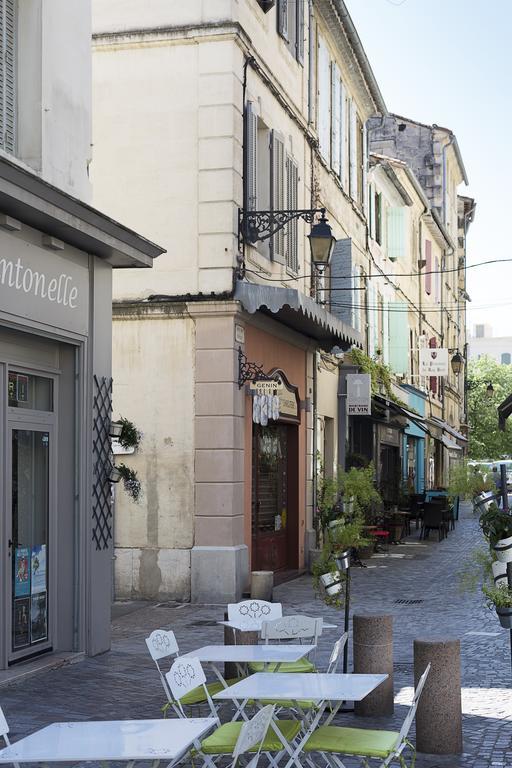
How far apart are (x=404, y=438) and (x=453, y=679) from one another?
86.7 ft

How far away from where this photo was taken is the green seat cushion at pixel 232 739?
19.1 feet

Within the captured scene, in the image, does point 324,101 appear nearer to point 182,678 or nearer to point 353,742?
point 182,678

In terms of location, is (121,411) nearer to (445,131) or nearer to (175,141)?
(175,141)

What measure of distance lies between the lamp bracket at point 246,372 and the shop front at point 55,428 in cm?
377

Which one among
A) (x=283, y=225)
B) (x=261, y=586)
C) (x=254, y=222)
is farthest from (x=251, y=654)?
(x=254, y=222)

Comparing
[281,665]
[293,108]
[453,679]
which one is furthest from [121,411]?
[453,679]

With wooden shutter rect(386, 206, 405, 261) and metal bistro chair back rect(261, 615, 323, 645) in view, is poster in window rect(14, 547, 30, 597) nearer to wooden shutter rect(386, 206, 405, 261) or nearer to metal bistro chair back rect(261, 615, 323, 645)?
metal bistro chair back rect(261, 615, 323, 645)

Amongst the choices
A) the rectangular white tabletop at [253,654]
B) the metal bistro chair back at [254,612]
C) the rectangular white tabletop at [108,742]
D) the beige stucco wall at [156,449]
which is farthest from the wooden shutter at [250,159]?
the rectangular white tabletop at [108,742]

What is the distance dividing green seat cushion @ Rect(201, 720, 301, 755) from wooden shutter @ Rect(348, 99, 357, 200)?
18988 mm

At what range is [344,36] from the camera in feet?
73.4

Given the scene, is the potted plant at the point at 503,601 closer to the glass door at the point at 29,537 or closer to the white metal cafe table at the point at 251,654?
the white metal cafe table at the point at 251,654

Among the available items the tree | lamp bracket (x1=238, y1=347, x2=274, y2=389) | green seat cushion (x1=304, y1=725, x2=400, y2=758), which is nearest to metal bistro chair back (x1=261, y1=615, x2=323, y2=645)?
green seat cushion (x1=304, y1=725, x2=400, y2=758)

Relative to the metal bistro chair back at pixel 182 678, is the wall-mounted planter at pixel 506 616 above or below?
above

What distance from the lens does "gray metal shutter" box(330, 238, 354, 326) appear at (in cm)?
2175
